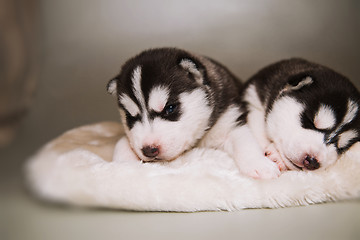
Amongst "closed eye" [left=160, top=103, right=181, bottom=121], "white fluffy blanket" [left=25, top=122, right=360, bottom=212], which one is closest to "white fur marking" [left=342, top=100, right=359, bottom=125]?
"white fluffy blanket" [left=25, top=122, right=360, bottom=212]

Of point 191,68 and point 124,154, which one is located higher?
point 191,68

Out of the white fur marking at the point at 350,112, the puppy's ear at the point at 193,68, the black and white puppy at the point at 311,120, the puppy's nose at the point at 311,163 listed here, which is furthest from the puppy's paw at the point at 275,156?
the puppy's ear at the point at 193,68

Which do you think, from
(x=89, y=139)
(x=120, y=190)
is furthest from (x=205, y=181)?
(x=89, y=139)

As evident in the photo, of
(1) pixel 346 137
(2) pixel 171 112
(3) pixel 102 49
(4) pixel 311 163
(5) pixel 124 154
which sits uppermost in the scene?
(3) pixel 102 49

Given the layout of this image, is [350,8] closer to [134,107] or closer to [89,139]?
[134,107]

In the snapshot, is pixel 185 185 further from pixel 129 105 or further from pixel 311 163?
pixel 311 163

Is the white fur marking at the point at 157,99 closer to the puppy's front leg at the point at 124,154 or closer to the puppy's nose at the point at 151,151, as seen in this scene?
the puppy's nose at the point at 151,151

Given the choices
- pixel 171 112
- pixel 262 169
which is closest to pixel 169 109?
pixel 171 112
